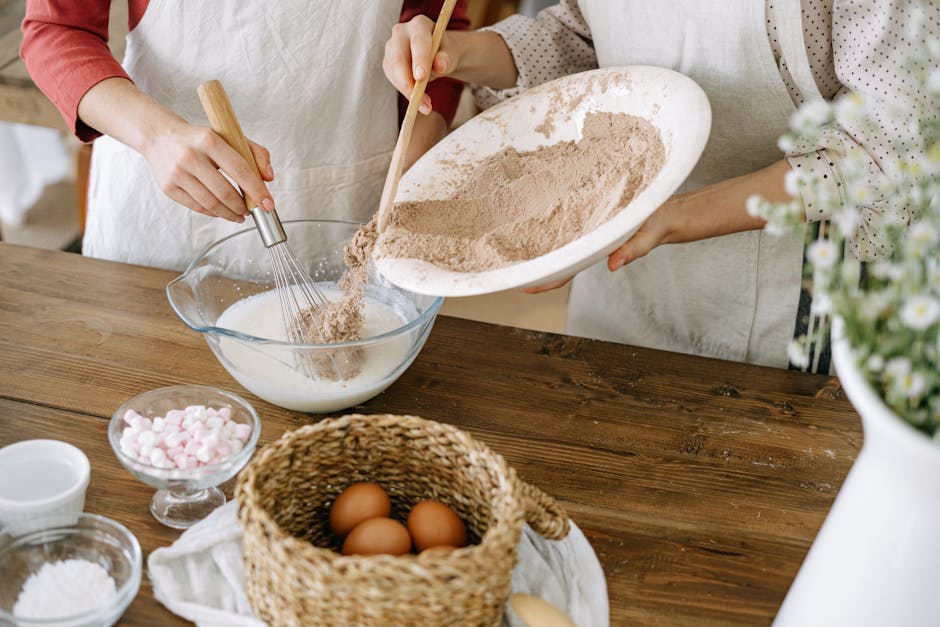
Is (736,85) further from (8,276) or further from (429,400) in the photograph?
(8,276)

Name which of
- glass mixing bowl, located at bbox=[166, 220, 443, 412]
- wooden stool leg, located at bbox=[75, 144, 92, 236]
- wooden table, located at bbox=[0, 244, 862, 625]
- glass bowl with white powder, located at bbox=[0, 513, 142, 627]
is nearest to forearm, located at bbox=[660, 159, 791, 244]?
wooden table, located at bbox=[0, 244, 862, 625]

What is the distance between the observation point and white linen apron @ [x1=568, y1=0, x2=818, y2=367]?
3.95ft

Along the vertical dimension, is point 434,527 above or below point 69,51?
below

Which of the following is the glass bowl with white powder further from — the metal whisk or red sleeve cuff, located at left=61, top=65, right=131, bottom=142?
red sleeve cuff, located at left=61, top=65, right=131, bottom=142

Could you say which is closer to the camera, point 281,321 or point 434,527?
point 434,527

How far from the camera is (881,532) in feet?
2.14

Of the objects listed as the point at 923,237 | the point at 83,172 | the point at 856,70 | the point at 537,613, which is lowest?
the point at 83,172

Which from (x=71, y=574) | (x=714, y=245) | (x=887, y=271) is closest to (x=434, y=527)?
(x=71, y=574)

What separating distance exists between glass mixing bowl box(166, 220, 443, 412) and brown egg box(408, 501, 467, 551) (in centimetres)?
25

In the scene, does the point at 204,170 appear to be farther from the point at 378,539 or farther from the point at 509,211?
the point at 378,539

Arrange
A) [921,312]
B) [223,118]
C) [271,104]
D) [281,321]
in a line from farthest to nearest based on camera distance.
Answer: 1. [271,104]
2. [281,321]
3. [223,118]
4. [921,312]

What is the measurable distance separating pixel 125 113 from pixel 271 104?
260mm

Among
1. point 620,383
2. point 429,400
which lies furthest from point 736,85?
point 429,400

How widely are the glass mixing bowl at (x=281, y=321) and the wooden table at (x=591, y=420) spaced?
5 cm
